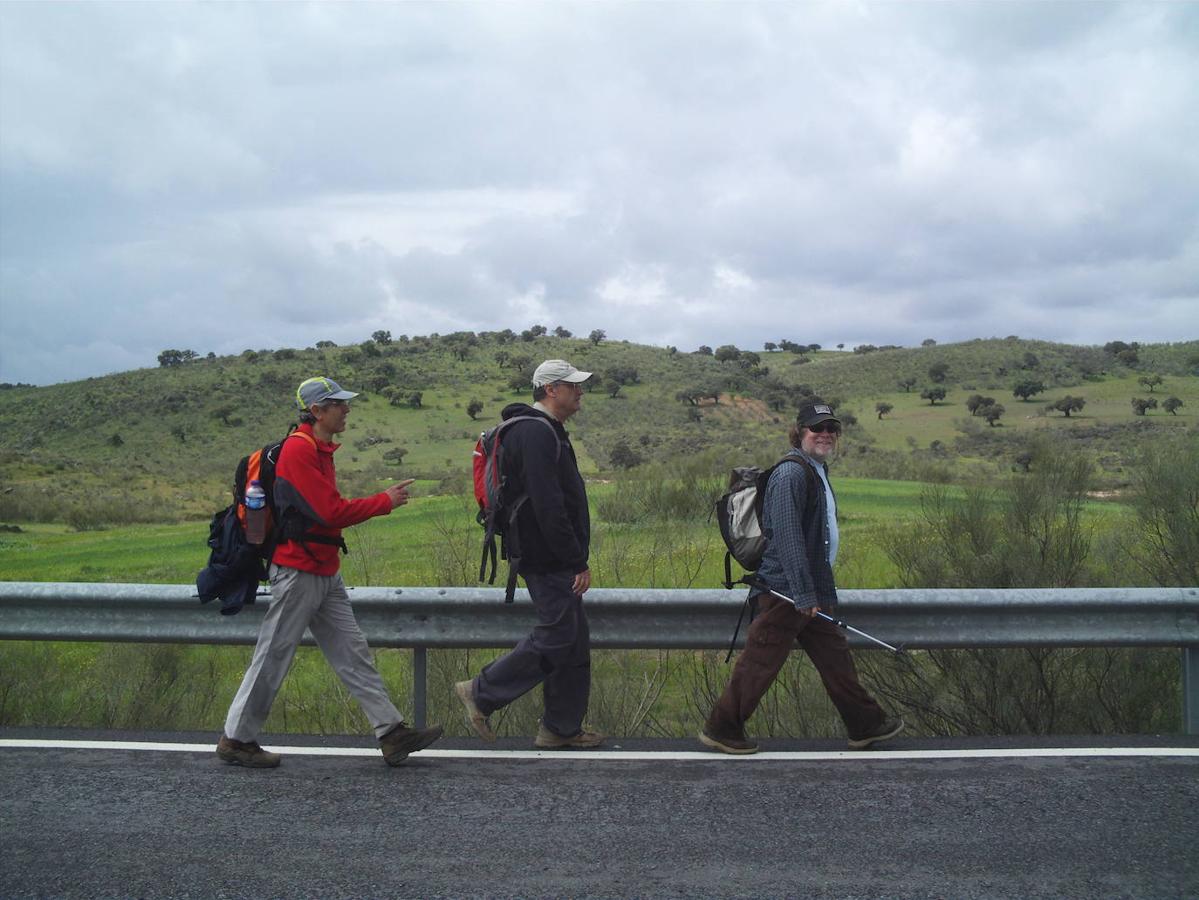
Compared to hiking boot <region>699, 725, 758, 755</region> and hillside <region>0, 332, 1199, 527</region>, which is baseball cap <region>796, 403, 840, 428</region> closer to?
hiking boot <region>699, 725, 758, 755</region>

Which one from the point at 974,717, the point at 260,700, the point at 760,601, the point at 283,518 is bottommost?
the point at 974,717

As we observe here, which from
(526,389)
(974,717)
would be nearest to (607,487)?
(974,717)

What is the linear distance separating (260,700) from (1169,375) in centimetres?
7435

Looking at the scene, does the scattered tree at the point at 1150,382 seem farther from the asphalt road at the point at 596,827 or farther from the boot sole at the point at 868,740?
the asphalt road at the point at 596,827

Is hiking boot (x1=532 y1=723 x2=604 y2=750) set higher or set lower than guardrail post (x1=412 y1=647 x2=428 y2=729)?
lower

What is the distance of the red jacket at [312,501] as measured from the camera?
5793 millimetres

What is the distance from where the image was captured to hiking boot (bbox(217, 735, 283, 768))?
5.84 meters

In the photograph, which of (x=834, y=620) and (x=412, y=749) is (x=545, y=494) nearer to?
(x=412, y=749)

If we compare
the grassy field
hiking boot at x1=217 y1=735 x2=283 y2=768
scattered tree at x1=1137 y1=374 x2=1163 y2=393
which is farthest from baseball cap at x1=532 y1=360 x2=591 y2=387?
scattered tree at x1=1137 y1=374 x2=1163 y2=393

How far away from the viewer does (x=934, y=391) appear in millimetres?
64312

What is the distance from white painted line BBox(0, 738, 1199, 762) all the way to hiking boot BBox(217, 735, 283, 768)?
0.29m

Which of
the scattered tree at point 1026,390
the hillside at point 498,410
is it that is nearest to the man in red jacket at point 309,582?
the hillside at point 498,410

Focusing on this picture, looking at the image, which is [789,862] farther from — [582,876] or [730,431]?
[730,431]

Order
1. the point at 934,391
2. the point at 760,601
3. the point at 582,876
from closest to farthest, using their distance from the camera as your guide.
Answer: the point at 582,876 → the point at 760,601 → the point at 934,391
